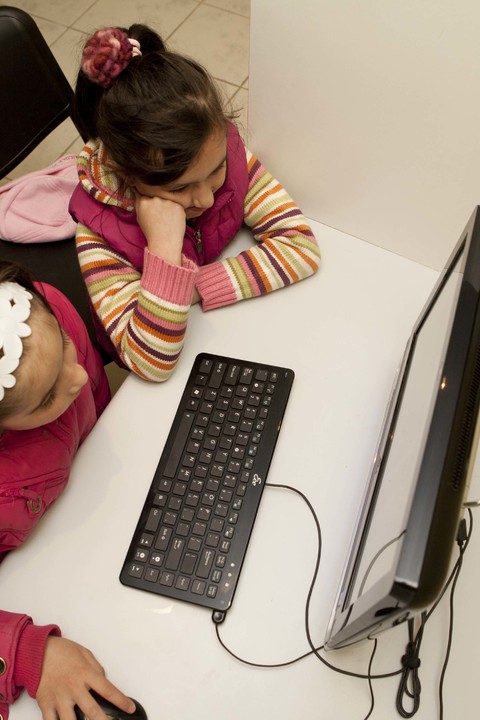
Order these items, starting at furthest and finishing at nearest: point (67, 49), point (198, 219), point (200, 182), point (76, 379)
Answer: point (67, 49)
point (198, 219)
point (200, 182)
point (76, 379)

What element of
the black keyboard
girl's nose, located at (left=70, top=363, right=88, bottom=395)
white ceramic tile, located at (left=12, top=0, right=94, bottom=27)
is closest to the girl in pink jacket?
girl's nose, located at (left=70, top=363, right=88, bottom=395)

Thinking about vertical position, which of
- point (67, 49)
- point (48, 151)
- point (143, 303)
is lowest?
point (143, 303)

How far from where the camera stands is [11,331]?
551mm

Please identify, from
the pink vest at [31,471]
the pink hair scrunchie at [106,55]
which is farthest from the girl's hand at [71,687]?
the pink hair scrunchie at [106,55]

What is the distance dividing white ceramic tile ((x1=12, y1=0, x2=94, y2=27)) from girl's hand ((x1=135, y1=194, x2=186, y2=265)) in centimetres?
184

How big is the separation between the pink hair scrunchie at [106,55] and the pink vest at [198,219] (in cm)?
17

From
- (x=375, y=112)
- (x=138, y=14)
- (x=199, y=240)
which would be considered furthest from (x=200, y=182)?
(x=138, y=14)

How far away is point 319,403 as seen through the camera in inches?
31.3

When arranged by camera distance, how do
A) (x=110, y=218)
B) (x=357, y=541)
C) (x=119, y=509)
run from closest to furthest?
(x=357, y=541), (x=119, y=509), (x=110, y=218)

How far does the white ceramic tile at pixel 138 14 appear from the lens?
2.18 m

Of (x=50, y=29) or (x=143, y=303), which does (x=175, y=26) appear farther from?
(x=143, y=303)

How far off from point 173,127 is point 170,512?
1.58ft

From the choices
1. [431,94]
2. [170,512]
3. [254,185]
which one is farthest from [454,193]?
[170,512]

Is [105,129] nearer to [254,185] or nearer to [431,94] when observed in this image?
[254,185]
